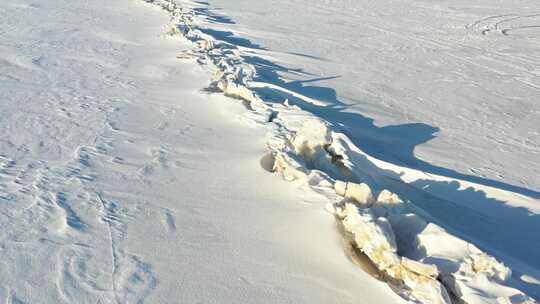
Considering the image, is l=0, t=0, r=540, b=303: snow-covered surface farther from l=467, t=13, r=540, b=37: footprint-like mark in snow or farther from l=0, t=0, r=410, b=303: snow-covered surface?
l=467, t=13, r=540, b=37: footprint-like mark in snow

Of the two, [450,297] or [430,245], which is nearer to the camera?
[450,297]

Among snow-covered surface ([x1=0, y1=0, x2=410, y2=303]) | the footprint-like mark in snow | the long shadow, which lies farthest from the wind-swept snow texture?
the footprint-like mark in snow

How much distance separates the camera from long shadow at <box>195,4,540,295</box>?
10.4 feet

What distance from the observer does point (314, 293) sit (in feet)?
7.16

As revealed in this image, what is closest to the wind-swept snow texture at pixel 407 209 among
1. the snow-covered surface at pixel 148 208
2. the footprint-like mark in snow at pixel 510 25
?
the snow-covered surface at pixel 148 208

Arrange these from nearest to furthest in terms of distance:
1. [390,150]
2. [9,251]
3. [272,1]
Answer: [9,251], [390,150], [272,1]

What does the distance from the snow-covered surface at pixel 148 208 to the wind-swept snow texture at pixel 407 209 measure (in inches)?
5.3

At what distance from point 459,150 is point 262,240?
2745 millimetres

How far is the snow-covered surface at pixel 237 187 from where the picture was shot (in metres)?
2.22

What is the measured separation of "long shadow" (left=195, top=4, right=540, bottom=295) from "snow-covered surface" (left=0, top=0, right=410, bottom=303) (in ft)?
2.89

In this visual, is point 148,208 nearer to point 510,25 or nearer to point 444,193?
point 444,193

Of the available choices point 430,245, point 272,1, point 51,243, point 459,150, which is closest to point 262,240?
point 430,245

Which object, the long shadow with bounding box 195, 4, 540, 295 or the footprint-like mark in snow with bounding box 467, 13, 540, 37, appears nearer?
the long shadow with bounding box 195, 4, 540, 295

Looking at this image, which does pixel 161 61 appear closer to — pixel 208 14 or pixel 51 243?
pixel 51 243
